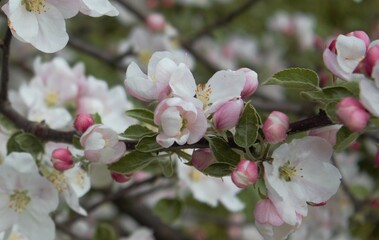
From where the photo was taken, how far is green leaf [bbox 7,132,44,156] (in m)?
1.29

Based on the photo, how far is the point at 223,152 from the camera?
1.11m

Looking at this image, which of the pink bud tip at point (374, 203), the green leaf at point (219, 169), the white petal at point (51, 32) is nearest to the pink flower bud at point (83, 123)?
the white petal at point (51, 32)

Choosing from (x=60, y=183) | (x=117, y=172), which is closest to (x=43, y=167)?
(x=60, y=183)

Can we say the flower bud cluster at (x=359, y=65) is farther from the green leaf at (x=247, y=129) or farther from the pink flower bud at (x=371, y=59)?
the green leaf at (x=247, y=129)

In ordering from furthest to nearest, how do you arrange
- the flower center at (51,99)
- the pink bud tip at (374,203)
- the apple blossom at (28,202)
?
the pink bud tip at (374,203) < the flower center at (51,99) < the apple blossom at (28,202)

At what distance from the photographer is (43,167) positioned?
1358mm

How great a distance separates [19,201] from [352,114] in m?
0.70

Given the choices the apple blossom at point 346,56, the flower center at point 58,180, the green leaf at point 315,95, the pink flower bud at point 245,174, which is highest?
the apple blossom at point 346,56

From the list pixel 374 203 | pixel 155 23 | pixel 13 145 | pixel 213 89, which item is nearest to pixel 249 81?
pixel 213 89

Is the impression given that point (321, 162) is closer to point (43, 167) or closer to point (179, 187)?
point (43, 167)

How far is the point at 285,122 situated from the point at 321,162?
5.7 inches

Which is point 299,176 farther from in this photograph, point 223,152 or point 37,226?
point 37,226

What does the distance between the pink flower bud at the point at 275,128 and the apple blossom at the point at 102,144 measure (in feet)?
0.88

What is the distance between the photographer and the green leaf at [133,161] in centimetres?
119
